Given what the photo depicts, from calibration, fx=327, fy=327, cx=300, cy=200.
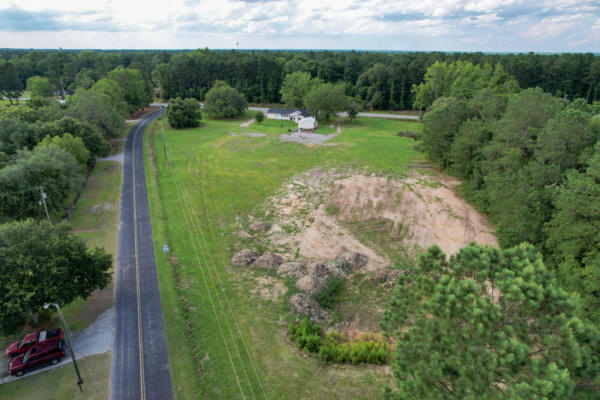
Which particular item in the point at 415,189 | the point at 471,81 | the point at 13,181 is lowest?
the point at 415,189

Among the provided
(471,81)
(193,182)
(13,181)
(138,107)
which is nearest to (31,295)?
(13,181)

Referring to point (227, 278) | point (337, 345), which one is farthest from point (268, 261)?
point (337, 345)

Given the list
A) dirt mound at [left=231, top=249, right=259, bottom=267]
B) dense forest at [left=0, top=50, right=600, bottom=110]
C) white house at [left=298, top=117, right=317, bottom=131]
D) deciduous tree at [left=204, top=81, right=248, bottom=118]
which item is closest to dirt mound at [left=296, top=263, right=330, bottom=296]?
dirt mound at [left=231, top=249, right=259, bottom=267]

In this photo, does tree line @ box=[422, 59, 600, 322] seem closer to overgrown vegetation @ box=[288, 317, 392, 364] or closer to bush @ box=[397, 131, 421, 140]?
overgrown vegetation @ box=[288, 317, 392, 364]

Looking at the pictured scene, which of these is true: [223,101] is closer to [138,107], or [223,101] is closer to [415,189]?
[138,107]

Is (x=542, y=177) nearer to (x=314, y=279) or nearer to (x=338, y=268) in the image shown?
(x=338, y=268)

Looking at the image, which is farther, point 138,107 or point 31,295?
point 138,107
